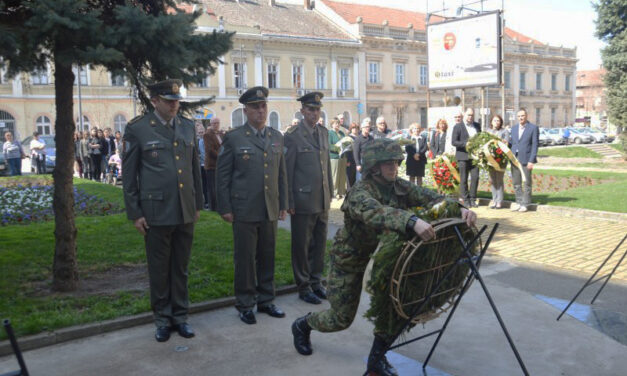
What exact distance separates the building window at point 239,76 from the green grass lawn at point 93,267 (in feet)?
133

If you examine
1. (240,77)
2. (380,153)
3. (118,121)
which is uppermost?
(240,77)

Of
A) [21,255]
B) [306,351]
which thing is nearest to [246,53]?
[21,255]

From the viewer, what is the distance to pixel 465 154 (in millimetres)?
13023

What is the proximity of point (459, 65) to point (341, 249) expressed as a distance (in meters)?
24.5

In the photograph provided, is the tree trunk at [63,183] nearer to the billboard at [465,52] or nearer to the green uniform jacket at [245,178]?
the green uniform jacket at [245,178]

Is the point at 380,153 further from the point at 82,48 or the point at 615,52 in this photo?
the point at 615,52

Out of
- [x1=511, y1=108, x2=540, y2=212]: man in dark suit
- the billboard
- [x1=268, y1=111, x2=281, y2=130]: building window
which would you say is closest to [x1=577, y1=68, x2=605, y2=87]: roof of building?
[x1=268, y1=111, x2=281, y2=130]: building window

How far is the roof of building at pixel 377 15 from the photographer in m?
60.5

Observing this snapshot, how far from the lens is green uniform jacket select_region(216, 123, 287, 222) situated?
5.80 metres

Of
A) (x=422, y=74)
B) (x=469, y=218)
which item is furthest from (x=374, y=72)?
(x=469, y=218)

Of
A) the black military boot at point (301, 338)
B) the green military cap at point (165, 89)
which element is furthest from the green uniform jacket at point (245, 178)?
the black military boot at point (301, 338)

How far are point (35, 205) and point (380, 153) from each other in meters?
11.1

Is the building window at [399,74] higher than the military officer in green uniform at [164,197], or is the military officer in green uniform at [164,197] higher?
the building window at [399,74]

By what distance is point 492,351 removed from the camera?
16.2 feet
